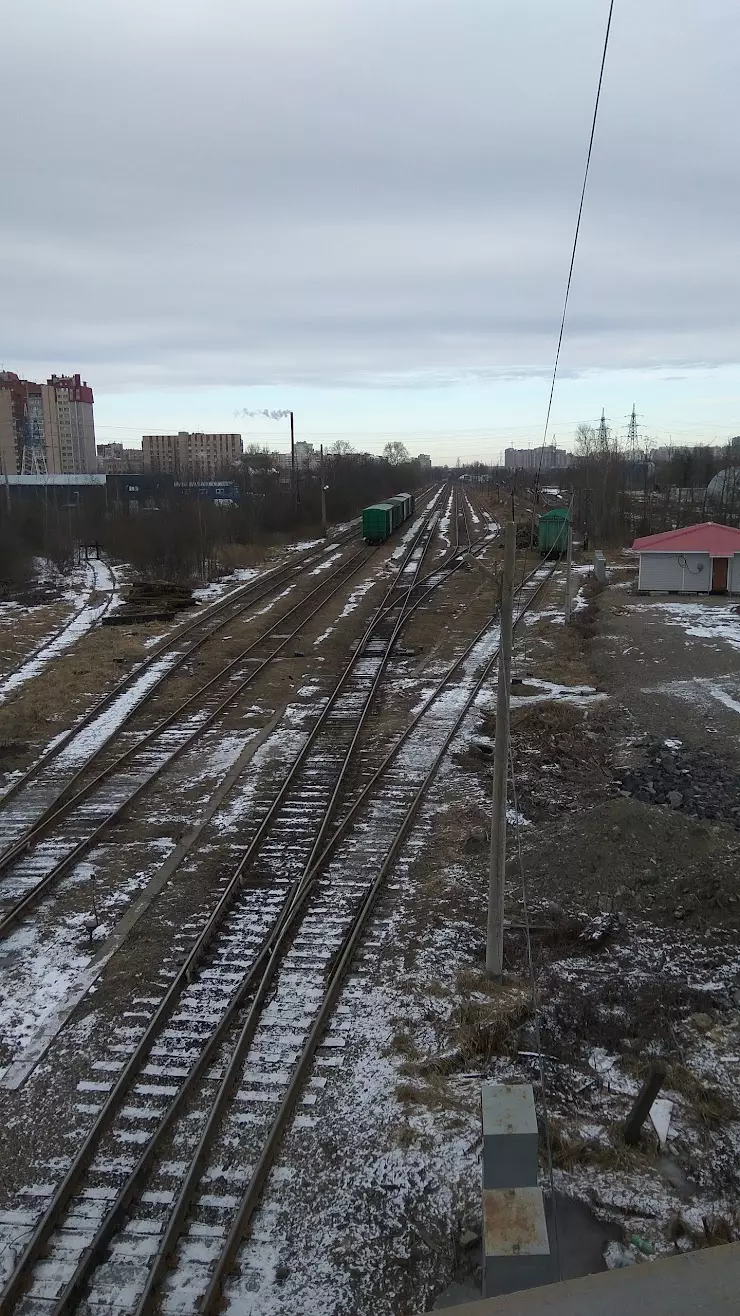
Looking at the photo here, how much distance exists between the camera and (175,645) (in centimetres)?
2106

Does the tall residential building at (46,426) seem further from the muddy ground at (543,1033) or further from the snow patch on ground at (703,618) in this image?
the muddy ground at (543,1033)

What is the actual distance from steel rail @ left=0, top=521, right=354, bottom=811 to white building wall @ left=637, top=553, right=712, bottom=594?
1309 centimetres

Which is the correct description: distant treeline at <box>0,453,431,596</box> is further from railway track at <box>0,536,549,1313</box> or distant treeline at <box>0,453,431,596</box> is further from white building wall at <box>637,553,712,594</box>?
railway track at <box>0,536,549,1313</box>

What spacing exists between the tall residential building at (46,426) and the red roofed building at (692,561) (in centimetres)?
7292

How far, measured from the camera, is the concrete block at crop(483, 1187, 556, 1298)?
405cm

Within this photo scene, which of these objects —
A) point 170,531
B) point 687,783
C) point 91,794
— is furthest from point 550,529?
point 91,794

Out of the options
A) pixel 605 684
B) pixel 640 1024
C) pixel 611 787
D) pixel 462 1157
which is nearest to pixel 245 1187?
pixel 462 1157

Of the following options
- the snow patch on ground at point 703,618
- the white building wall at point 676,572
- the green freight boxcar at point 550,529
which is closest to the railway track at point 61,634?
the snow patch on ground at point 703,618

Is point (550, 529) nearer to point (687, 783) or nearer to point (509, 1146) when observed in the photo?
point (687, 783)

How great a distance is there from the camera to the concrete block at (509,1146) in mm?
4332

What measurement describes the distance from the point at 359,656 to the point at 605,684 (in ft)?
18.5

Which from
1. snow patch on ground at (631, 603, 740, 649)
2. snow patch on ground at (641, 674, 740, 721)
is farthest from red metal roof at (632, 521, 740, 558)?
snow patch on ground at (641, 674, 740, 721)

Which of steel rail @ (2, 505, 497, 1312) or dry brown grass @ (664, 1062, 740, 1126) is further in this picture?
dry brown grass @ (664, 1062, 740, 1126)

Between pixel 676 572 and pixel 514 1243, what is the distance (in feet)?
89.6
